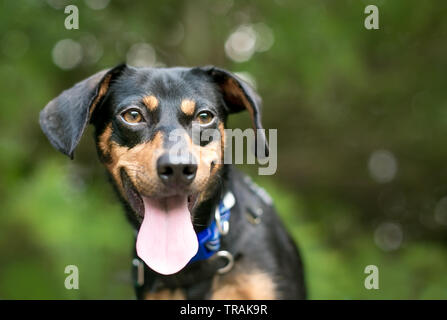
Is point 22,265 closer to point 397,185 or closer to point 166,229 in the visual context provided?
point 166,229

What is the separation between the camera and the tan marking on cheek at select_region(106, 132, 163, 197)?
2859 millimetres

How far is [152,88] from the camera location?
3.29 metres

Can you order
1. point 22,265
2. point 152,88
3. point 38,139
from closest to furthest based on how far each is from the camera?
point 152,88 → point 22,265 → point 38,139

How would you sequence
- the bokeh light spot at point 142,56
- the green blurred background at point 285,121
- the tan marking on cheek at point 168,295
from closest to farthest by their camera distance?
the tan marking on cheek at point 168,295 → the green blurred background at point 285,121 → the bokeh light spot at point 142,56

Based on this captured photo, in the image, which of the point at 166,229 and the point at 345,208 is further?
the point at 345,208

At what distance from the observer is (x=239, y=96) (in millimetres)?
3568

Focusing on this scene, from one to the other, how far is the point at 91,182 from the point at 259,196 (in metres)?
3.83

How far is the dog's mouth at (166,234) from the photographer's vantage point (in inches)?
115

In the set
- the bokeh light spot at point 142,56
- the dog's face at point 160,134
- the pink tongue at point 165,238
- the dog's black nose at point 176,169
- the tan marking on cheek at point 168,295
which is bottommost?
the tan marking on cheek at point 168,295

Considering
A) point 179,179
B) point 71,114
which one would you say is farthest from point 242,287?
point 71,114

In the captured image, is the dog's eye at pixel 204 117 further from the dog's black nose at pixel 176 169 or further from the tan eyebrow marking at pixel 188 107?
the dog's black nose at pixel 176 169

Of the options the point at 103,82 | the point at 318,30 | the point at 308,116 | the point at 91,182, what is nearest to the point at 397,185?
the point at 308,116

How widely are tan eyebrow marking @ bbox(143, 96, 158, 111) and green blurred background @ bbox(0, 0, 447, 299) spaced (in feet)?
10.6

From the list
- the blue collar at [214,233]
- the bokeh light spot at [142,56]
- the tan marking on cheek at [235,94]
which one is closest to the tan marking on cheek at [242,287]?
the blue collar at [214,233]
